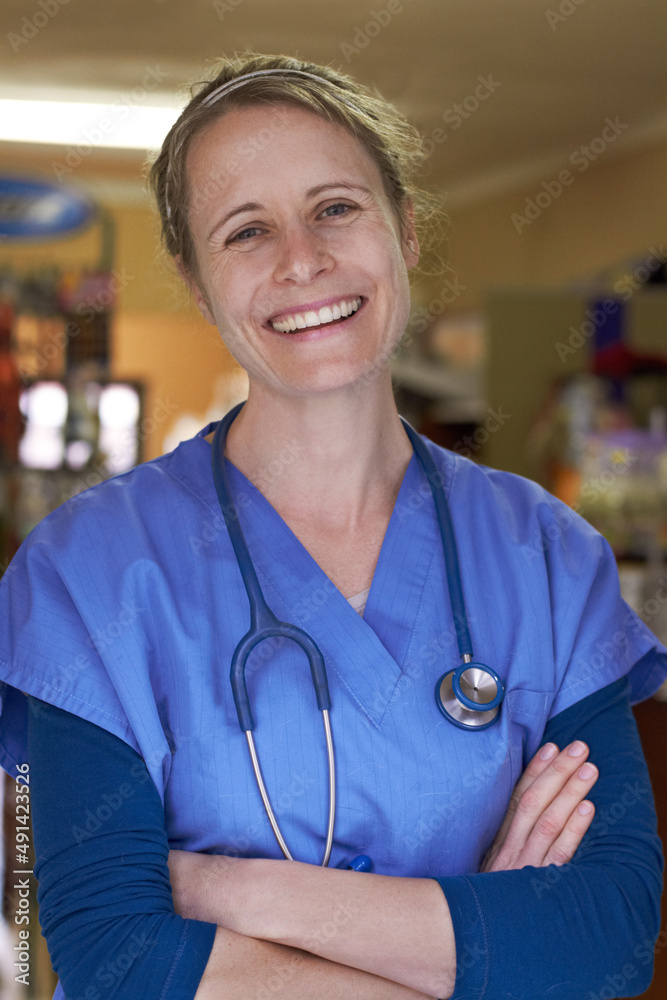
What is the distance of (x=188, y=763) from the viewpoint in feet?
3.01

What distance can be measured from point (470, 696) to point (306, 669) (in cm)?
15

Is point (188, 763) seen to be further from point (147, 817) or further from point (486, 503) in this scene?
point (486, 503)

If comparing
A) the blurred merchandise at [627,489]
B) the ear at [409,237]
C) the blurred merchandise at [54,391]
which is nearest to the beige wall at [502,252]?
the blurred merchandise at [627,489]

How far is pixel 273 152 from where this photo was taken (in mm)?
1022

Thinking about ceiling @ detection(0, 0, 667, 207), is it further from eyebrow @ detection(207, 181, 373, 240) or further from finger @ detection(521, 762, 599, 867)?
finger @ detection(521, 762, 599, 867)

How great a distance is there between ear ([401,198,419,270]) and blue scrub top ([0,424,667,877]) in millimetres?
283

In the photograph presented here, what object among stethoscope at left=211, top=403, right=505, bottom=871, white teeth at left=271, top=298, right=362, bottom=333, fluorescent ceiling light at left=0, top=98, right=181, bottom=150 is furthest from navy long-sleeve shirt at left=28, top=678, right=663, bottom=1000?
fluorescent ceiling light at left=0, top=98, right=181, bottom=150

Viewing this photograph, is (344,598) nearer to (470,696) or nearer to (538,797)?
(470,696)

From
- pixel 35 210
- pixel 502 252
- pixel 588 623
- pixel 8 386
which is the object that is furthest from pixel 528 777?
pixel 502 252

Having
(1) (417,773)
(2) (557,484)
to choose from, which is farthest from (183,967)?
(2) (557,484)

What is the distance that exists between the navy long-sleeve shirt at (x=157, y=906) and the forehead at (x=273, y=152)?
0.55 metres

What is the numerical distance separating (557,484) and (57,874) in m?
2.96

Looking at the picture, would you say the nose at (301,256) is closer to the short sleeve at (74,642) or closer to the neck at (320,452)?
the neck at (320,452)

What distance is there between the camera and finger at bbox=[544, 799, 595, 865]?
95 cm
